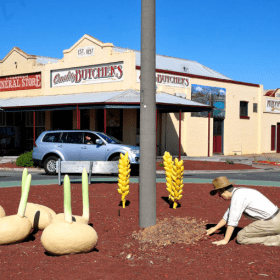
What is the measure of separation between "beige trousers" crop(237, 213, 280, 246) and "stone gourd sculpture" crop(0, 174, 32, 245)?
114 inches

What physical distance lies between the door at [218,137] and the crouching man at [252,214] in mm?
27179

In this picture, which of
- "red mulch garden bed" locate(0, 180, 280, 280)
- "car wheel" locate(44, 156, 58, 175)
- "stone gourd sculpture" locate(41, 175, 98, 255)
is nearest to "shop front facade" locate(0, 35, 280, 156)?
"car wheel" locate(44, 156, 58, 175)

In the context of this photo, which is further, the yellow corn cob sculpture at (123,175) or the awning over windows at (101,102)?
the awning over windows at (101,102)

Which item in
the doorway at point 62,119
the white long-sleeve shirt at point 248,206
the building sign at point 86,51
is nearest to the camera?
the white long-sleeve shirt at point 248,206

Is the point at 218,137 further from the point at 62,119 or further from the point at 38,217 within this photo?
the point at 38,217

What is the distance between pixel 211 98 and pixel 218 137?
123 inches

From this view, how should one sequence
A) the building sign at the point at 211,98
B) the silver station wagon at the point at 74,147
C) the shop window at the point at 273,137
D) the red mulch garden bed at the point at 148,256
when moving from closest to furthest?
1. the red mulch garden bed at the point at 148,256
2. the silver station wagon at the point at 74,147
3. the building sign at the point at 211,98
4. the shop window at the point at 273,137

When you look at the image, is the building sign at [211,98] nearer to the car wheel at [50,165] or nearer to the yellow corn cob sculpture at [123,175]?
the car wheel at [50,165]

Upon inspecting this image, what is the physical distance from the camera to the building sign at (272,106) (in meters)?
37.6

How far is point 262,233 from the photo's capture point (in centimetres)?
591

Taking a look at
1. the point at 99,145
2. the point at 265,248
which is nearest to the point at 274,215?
the point at 265,248

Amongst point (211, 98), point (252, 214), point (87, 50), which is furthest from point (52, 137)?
point (211, 98)

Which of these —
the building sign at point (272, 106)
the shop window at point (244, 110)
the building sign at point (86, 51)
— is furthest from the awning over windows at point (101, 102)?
the building sign at point (272, 106)

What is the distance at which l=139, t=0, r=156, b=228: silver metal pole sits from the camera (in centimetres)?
657
